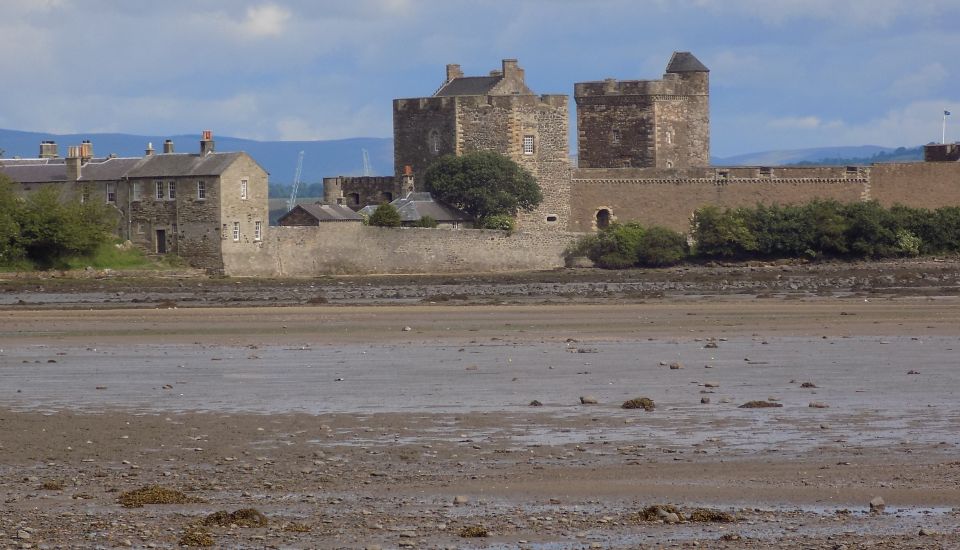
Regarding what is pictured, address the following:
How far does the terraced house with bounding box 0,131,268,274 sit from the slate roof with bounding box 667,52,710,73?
1585 centimetres

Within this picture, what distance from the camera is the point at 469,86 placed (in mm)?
50250

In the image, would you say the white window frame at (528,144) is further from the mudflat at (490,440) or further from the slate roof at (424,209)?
the mudflat at (490,440)

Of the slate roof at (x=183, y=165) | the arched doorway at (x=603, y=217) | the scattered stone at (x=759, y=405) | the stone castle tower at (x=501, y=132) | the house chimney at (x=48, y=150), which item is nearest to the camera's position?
the scattered stone at (x=759, y=405)

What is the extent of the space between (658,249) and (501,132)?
665cm

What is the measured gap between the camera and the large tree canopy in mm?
45469

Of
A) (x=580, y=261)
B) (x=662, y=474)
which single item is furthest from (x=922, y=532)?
(x=580, y=261)

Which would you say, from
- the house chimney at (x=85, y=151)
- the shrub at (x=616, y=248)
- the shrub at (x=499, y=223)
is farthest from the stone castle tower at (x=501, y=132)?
the house chimney at (x=85, y=151)

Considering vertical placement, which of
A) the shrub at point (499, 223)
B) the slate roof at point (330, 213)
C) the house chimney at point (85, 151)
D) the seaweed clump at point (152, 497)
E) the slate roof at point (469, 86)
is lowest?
the seaweed clump at point (152, 497)

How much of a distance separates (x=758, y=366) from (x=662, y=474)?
6.43 meters

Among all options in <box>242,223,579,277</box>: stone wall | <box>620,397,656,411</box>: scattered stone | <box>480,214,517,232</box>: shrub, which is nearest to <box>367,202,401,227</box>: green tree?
<box>242,223,579,277</box>: stone wall

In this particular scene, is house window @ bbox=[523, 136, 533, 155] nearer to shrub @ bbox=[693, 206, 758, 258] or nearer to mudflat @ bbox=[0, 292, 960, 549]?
shrub @ bbox=[693, 206, 758, 258]

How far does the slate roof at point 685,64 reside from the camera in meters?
51.6

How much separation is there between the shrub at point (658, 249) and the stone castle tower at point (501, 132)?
4300 mm

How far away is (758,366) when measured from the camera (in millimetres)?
16375
